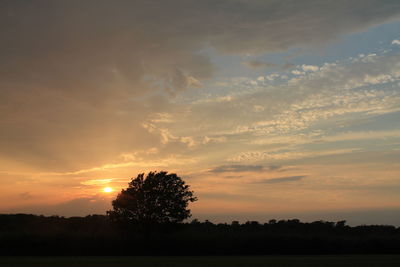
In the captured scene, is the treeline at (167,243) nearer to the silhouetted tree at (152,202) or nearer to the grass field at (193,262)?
the silhouetted tree at (152,202)

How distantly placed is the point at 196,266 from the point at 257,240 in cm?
3437

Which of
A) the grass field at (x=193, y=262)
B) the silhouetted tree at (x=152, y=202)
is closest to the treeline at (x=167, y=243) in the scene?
the silhouetted tree at (x=152, y=202)

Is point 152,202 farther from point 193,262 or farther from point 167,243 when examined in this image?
point 193,262

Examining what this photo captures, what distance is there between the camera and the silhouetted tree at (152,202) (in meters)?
65.1

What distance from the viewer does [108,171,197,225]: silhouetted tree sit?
214ft

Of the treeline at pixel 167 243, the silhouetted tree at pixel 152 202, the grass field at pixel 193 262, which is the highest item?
the silhouetted tree at pixel 152 202

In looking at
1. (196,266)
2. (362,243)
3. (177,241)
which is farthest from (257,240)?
(196,266)

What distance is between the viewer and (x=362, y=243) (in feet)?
233

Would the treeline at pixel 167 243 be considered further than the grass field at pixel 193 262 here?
Yes

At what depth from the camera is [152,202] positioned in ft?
215

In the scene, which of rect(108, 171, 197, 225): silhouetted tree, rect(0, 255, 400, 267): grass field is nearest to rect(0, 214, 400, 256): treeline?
rect(108, 171, 197, 225): silhouetted tree

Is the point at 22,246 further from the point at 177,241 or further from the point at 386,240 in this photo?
the point at 386,240

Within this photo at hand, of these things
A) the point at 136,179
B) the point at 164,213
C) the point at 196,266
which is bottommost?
the point at 196,266

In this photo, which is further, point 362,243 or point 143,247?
point 362,243
